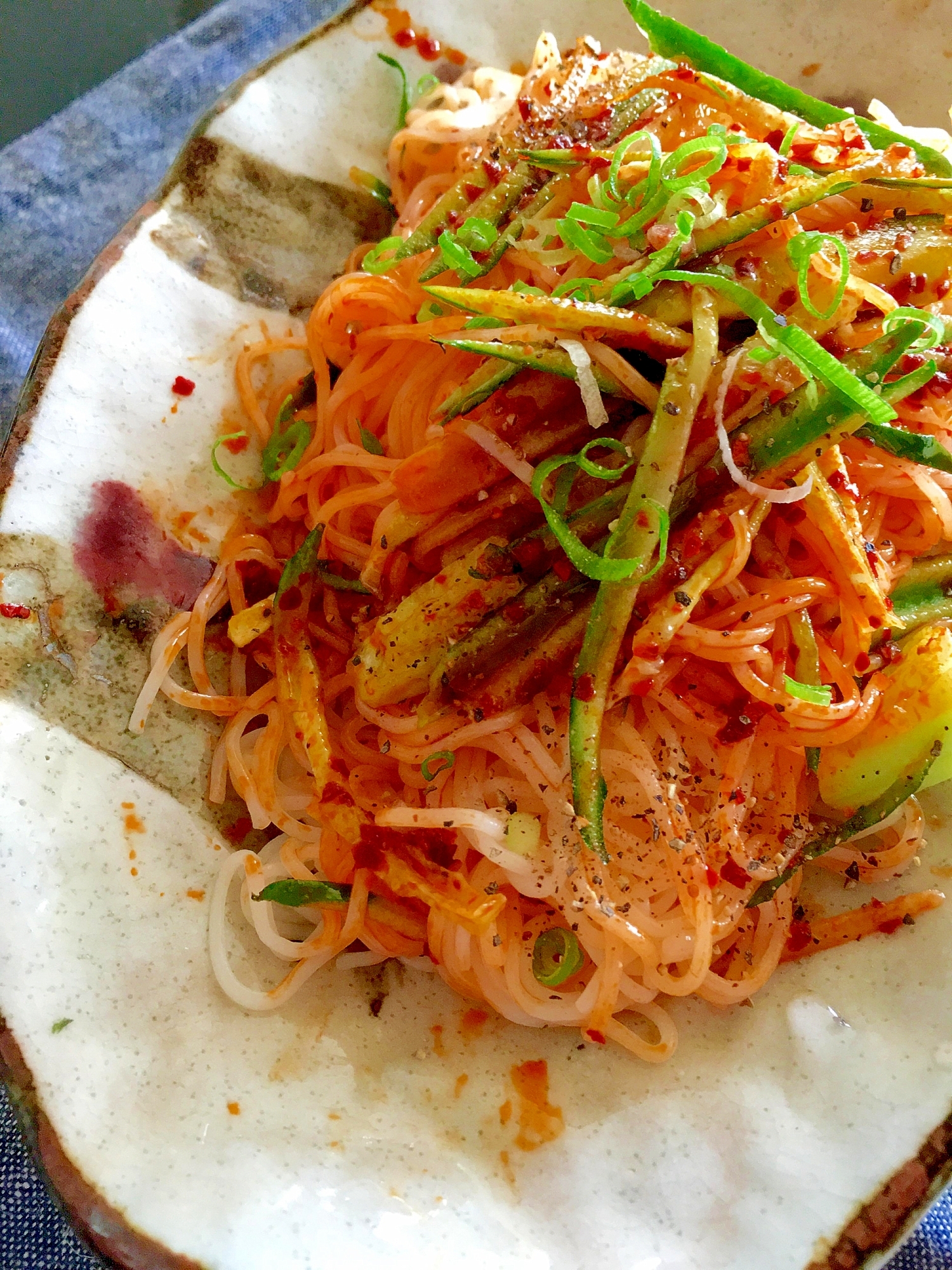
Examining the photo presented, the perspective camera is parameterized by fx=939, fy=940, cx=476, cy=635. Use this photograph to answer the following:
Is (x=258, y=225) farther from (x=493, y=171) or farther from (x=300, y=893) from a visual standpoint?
(x=300, y=893)

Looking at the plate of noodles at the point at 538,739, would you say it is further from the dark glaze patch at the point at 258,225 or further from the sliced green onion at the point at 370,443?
the dark glaze patch at the point at 258,225

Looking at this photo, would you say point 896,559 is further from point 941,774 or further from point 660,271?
point 660,271

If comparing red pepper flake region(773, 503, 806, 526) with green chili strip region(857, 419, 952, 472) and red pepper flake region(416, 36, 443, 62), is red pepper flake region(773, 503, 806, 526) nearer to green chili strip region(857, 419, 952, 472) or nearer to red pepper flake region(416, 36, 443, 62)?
green chili strip region(857, 419, 952, 472)

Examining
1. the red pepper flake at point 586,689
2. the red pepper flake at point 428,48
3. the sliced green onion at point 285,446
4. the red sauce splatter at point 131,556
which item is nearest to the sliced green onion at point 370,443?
the sliced green onion at point 285,446

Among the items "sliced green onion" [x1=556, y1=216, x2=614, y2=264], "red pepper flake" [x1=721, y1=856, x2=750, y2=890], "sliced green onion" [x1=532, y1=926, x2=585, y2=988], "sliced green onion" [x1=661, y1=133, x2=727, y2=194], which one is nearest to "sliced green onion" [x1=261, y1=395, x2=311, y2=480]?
"sliced green onion" [x1=556, y1=216, x2=614, y2=264]

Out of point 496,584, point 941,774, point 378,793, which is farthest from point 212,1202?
point 941,774

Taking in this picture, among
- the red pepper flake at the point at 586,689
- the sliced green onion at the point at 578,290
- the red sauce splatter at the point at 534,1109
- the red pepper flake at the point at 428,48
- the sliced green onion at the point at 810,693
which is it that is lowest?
the red sauce splatter at the point at 534,1109
